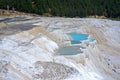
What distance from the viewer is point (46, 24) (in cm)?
4666

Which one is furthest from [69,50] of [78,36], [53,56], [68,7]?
[68,7]

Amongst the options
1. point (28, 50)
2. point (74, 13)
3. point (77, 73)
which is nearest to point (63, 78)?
point (77, 73)

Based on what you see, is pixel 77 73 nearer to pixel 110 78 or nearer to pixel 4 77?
pixel 110 78

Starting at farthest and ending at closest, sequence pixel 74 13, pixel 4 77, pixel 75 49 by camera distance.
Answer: pixel 74 13, pixel 75 49, pixel 4 77

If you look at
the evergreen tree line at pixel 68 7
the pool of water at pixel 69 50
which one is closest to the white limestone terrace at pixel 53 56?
the pool of water at pixel 69 50

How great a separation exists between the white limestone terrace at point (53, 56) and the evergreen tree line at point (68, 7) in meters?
24.6

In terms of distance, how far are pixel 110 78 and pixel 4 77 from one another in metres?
12.7

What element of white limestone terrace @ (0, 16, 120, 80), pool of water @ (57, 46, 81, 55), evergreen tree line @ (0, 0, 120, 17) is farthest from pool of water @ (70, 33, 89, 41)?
evergreen tree line @ (0, 0, 120, 17)

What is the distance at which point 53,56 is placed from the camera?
31688mm

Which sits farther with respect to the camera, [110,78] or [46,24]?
[46,24]

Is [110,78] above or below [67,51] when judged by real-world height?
below

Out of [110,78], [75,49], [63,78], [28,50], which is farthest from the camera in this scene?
[75,49]

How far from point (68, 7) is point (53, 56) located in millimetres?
46328

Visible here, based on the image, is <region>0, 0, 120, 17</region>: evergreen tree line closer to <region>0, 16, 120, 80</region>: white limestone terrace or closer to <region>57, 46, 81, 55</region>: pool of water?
<region>0, 16, 120, 80</region>: white limestone terrace
